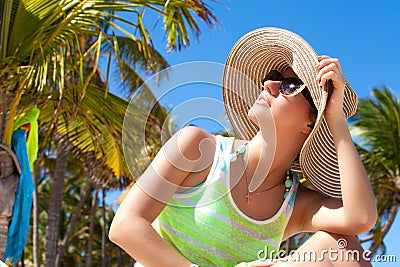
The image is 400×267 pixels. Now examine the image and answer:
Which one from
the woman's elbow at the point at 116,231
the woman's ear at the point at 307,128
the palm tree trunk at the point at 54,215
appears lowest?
the palm tree trunk at the point at 54,215

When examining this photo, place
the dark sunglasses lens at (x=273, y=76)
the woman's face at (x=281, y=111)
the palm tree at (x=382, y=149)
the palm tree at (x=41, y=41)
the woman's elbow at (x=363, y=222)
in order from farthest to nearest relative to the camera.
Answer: the palm tree at (x=382, y=149)
the palm tree at (x=41, y=41)
the dark sunglasses lens at (x=273, y=76)
the woman's face at (x=281, y=111)
the woman's elbow at (x=363, y=222)

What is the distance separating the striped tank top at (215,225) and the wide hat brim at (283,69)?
194mm

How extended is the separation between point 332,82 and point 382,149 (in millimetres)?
15557

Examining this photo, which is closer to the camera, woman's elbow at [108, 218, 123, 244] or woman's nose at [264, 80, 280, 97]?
woman's elbow at [108, 218, 123, 244]

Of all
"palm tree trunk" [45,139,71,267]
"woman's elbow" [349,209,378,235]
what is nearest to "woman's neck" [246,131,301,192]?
"woman's elbow" [349,209,378,235]

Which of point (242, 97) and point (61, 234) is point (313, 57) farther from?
point (61, 234)

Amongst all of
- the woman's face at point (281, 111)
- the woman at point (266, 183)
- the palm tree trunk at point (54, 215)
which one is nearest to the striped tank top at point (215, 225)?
the woman at point (266, 183)

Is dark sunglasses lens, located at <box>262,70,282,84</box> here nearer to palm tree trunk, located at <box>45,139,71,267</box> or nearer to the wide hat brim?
the wide hat brim

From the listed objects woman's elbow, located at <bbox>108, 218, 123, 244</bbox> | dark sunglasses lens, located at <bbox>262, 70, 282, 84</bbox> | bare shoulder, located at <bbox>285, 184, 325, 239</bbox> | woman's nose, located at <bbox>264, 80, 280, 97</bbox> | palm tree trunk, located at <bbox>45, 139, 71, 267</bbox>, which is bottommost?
palm tree trunk, located at <bbox>45, 139, 71, 267</bbox>

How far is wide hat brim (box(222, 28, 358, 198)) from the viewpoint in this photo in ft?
6.58

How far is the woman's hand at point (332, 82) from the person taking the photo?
192cm

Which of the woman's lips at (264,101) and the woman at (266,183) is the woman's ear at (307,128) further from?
the woman's lips at (264,101)

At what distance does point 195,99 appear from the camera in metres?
2.04

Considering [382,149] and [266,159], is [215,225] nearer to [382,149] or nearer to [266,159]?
[266,159]
